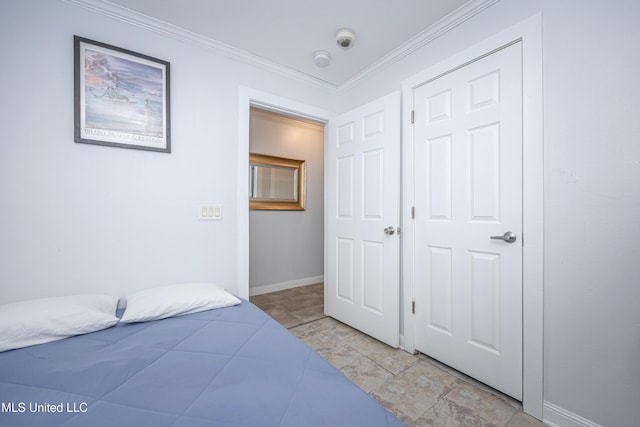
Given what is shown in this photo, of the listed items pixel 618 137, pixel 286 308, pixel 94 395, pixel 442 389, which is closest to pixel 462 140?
pixel 618 137

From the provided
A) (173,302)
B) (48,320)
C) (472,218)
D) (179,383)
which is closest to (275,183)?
(173,302)

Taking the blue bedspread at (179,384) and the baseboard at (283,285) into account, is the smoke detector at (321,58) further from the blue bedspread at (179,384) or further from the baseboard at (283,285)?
the baseboard at (283,285)

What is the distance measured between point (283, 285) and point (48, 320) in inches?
108

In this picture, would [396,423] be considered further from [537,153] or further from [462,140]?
[462,140]

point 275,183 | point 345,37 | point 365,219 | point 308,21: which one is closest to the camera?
point 308,21

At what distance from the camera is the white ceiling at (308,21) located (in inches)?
65.2

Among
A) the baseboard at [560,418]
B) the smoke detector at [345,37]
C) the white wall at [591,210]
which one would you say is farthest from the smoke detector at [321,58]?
the baseboard at [560,418]

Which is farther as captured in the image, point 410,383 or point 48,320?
point 410,383

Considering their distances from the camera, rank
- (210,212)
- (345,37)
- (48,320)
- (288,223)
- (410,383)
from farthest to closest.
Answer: (288,223)
(210,212)
(345,37)
(410,383)
(48,320)

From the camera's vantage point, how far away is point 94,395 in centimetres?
80

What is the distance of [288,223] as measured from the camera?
3.82 meters

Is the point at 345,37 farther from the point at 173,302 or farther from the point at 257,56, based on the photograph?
the point at 173,302

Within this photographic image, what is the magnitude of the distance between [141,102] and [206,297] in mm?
1419

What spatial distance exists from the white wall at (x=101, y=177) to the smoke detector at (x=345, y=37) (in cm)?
86
